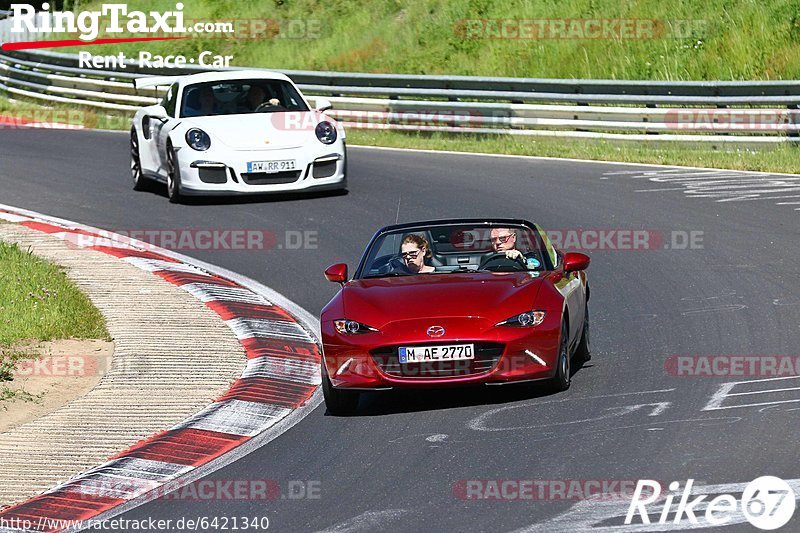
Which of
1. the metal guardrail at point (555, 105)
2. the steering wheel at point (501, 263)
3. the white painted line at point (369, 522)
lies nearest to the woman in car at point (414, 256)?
the steering wheel at point (501, 263)

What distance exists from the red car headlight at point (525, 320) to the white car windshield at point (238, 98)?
931 cm

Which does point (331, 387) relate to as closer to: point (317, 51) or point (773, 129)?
point (773, 129)

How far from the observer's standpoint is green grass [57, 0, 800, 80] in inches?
973

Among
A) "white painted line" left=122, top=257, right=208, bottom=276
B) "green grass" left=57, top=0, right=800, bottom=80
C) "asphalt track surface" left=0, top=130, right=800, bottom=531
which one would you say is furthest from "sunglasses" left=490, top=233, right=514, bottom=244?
"green grass" left=57, top=0, right=800, bottom=80

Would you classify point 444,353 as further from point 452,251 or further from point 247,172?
point 247,172

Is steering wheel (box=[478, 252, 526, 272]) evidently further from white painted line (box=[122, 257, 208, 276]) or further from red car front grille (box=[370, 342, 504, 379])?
white painted line (box=[122, 257, 208, 276])

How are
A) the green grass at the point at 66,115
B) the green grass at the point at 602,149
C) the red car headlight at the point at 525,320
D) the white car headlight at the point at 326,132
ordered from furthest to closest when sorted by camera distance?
the green grass at the point at 66,115 → the green grass at the point at 602,149 → the white car headlight at the point at 326,132 → the red car headlight at the point at 525,320

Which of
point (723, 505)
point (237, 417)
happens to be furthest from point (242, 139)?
point (723, 505)

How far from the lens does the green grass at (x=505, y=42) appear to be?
81.1 ft

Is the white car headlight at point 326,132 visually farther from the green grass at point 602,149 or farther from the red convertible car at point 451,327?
the red convertible car at point 451,327

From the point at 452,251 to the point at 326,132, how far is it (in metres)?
7.28

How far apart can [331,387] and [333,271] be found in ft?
3.64

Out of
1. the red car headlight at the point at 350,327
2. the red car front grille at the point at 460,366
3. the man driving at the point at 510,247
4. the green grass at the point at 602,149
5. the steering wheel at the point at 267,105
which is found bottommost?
the red car front grille at the point at 460,366

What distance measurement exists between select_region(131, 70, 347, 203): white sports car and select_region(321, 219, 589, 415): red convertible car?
7.28 metres
